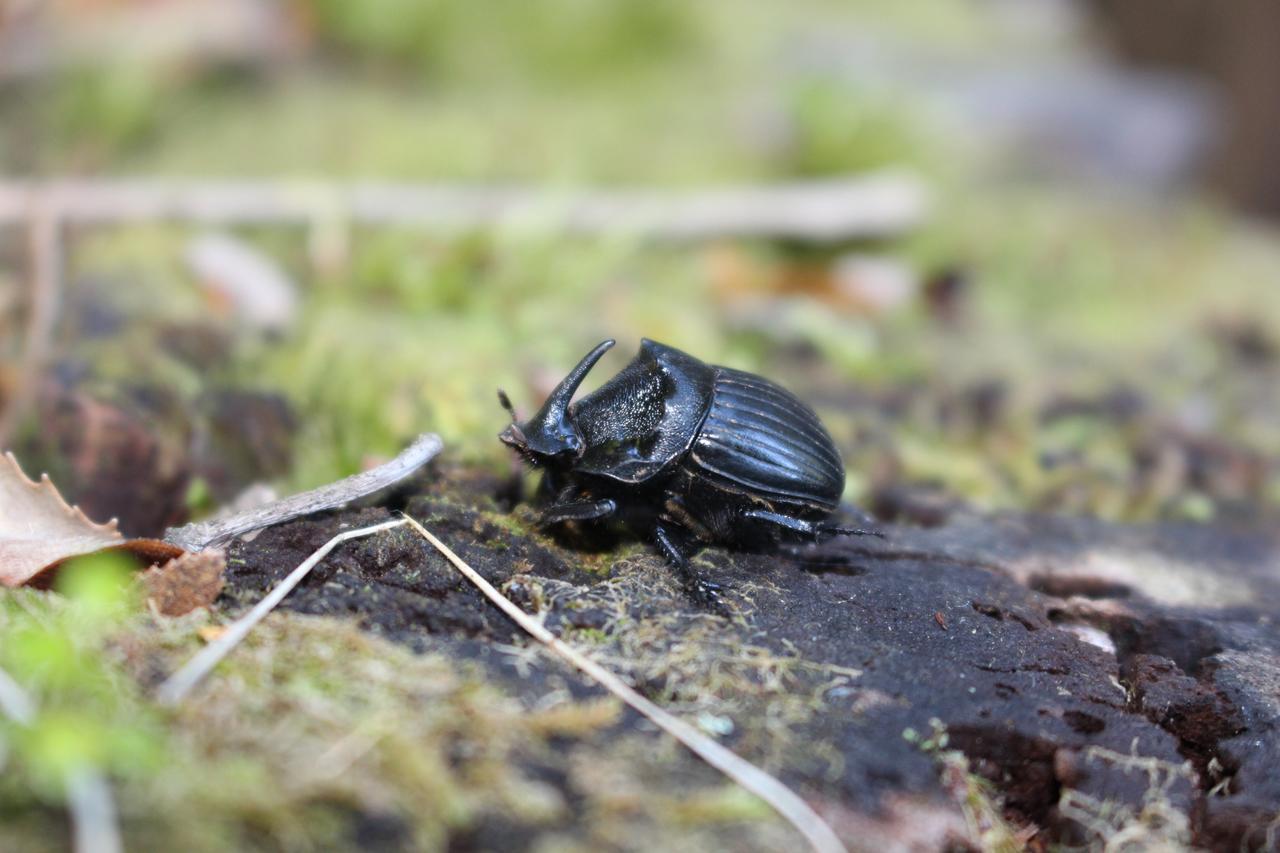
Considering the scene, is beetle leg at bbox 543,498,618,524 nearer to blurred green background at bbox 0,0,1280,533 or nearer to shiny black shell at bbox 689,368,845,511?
shiny black shell at bbox 689,368,845,511

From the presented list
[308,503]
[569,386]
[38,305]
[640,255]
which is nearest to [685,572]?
[569,386]

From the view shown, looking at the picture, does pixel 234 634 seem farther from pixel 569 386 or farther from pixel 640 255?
pixel 640 255

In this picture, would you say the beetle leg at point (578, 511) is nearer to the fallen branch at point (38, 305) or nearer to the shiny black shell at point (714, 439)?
the shiny black shell at point (714, 439)

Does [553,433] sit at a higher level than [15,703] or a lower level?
higher

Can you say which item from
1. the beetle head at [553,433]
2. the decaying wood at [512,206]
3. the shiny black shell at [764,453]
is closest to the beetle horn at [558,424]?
the beetle head at [553,433]

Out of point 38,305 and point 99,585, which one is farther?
point 38,305

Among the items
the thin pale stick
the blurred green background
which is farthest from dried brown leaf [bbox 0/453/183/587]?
the blurred green background
